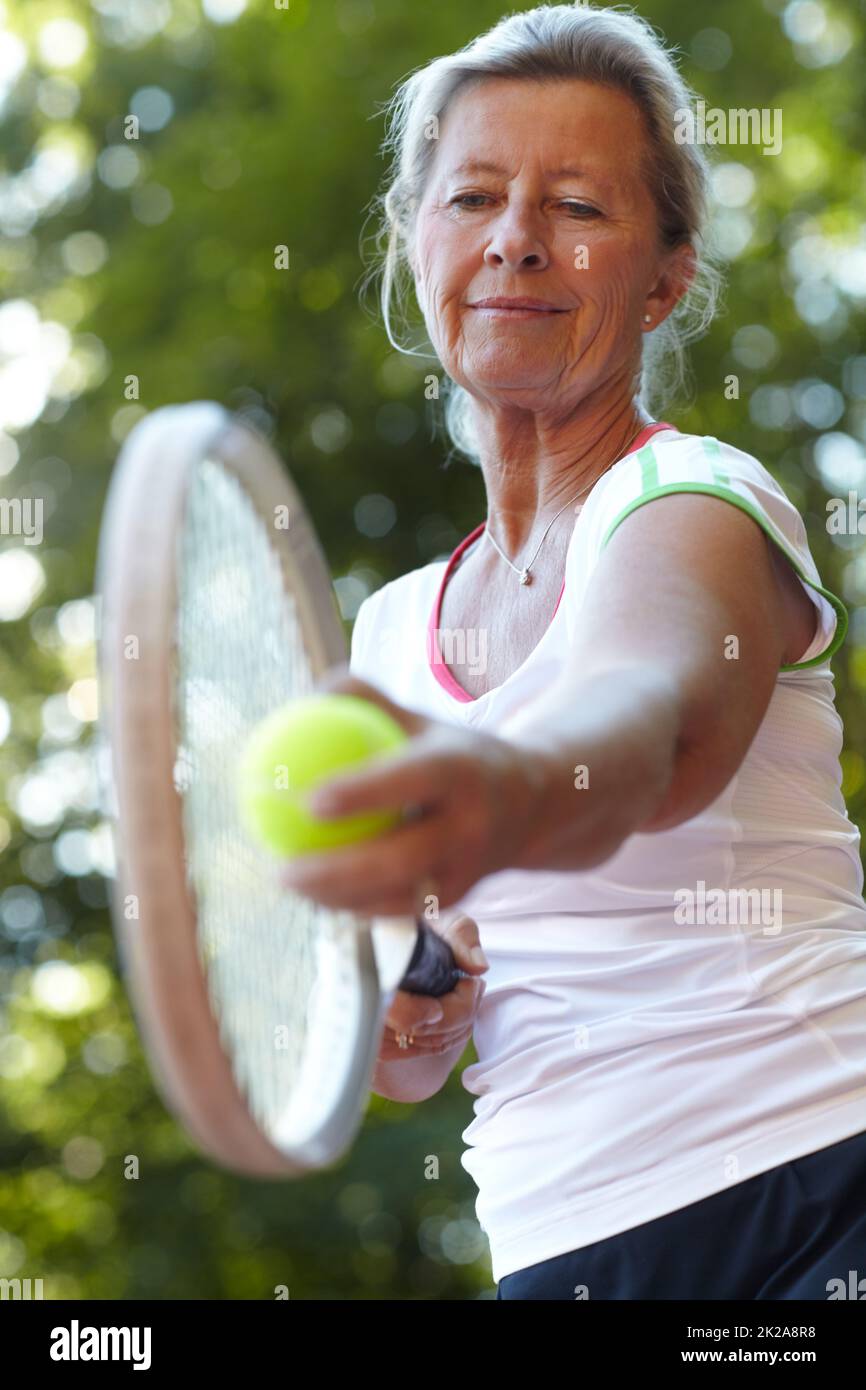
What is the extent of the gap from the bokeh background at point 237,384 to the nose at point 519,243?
4274 millimetres

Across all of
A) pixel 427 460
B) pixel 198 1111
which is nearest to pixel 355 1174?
pixel 427 460

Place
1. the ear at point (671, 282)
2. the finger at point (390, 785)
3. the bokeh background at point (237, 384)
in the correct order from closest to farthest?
1. the finger at point (390, 785)
2. the ear at point (671, 282)
3. the bokeh background at point (237, 384)

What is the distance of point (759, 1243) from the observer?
4.28 feet

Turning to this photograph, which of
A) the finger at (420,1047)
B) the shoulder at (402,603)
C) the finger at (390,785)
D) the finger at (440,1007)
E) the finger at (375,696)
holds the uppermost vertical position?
the shoulder at (402,603)

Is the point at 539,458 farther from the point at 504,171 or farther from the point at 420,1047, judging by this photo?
the point at 420,1047

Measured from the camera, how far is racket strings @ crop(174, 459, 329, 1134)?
1.04m

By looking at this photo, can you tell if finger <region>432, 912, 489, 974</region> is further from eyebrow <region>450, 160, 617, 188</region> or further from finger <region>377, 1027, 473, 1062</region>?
eyebrow <region>450, 160, 617, 188</region>

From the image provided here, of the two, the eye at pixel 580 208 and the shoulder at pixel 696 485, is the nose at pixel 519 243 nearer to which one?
the eye at pixel 580 208

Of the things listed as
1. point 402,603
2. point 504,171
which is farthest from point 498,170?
point 402,603

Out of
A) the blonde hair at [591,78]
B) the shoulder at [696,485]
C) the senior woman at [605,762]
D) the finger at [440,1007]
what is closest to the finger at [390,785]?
the senior woman at [605,762]

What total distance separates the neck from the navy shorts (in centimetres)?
67

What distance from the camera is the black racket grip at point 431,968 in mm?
1364

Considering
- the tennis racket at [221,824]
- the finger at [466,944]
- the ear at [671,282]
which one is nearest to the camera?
the tennis racket at [221,824]
